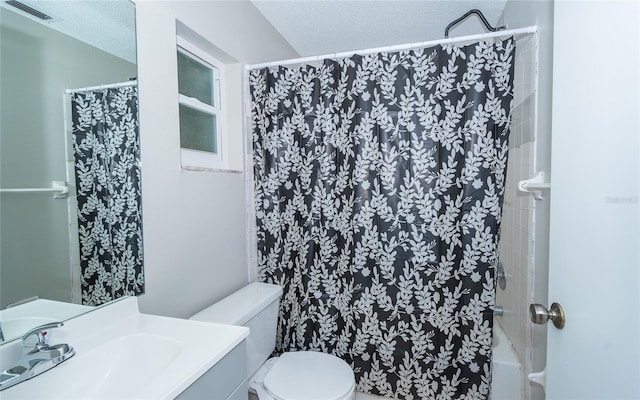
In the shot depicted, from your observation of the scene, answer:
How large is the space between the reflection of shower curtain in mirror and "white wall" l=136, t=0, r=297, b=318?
42 millimetres

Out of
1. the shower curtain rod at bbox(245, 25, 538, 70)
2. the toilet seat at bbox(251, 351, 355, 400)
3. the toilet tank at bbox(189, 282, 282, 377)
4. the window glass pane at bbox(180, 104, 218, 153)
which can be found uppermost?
the shower curtain rod at bbox(245, 25, 538, 70)

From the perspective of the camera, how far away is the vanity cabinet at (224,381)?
2.41 feet

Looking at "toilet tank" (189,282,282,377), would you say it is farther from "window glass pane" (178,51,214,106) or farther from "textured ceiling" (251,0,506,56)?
"textured ceiling" (251,0,506,56)

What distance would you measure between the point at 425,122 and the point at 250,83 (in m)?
1.05

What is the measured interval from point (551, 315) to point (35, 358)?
1.31 metres

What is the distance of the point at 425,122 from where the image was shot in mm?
1530

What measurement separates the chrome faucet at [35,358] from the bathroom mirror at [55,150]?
7 centimetres

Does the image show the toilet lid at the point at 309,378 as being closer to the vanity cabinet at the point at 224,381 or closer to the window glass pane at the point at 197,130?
the vanity cabinet at the point at 224,381

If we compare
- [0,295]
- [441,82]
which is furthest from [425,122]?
[0,295]

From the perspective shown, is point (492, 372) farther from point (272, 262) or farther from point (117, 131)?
point (117, 131)

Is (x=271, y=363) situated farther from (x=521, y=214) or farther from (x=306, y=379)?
(x=521, y=214)

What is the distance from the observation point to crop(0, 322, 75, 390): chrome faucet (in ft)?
2.22

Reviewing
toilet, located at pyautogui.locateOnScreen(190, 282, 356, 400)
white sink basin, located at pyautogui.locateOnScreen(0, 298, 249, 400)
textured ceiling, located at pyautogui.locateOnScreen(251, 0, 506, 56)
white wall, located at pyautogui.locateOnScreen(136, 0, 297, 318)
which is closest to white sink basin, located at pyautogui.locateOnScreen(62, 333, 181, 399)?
white sink basin, located at pyautogui.locateOnScreen(0, 298, 249, 400)

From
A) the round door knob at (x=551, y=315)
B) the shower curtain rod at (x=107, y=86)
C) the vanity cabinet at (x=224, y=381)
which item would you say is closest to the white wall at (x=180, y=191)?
the shower curtain rod at (x=107, y=86)
